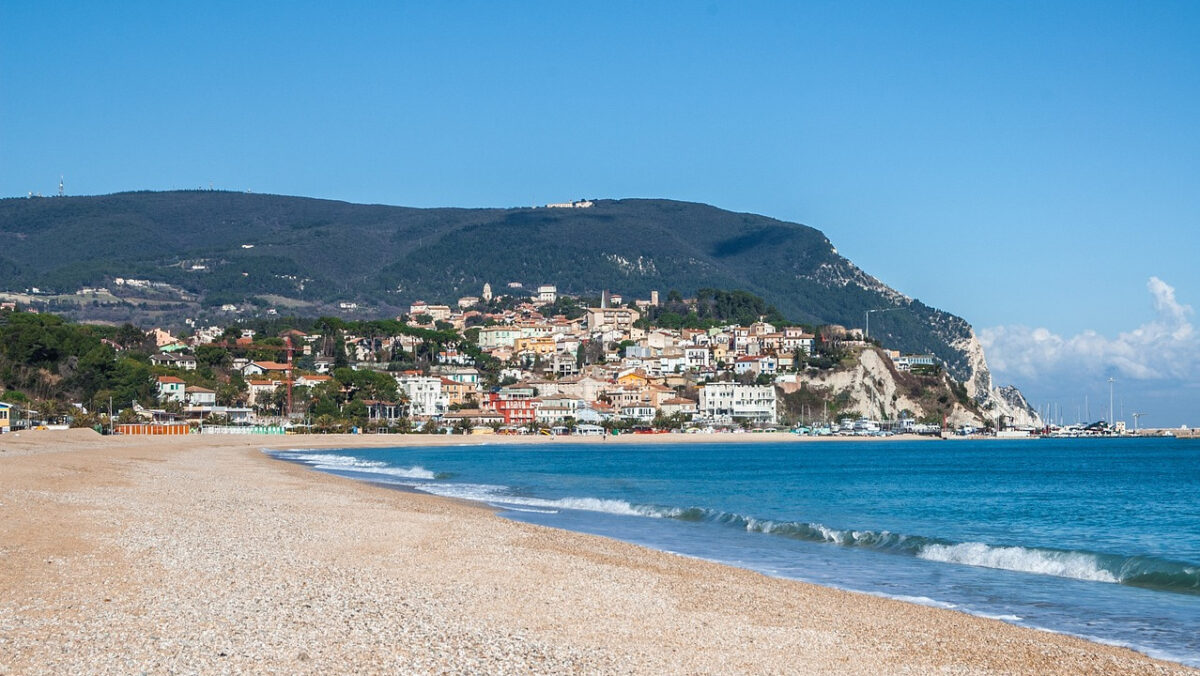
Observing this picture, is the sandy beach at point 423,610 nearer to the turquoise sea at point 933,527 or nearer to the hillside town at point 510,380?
the turquoise sea at point 933,527

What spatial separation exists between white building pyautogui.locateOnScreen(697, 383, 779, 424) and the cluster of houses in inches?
4.7

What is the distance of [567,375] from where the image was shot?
155 m

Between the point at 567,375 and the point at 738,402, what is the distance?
1139 inches

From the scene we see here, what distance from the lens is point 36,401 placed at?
82062mm

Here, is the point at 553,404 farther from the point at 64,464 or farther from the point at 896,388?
the point at 64,464

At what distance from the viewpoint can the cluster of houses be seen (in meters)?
119

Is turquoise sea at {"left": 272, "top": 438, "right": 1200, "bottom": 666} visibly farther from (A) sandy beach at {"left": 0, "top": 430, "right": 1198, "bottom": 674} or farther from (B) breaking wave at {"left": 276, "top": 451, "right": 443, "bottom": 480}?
(A) sandy beach at {"left": 0, "top": 430, "right": 1198, "bottom": 674}

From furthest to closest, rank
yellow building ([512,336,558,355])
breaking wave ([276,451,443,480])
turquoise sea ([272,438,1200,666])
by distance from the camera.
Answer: yellow building ([512,336,558,355]), breaking wave ([276,451,443,480]), turquoise sea ([272,438,1200,666])

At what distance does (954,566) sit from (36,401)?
78.2 meters

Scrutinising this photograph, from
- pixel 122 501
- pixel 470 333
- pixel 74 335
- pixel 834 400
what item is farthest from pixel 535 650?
pixel 470 333

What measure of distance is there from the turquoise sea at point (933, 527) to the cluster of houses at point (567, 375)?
66785 mm

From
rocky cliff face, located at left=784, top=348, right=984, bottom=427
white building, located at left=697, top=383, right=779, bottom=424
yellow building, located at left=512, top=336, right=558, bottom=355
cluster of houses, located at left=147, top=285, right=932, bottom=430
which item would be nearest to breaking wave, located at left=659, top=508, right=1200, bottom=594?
cluster of houses, located at left=147, top=285, right=932, bottom=430

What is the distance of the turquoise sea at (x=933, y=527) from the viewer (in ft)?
50.8

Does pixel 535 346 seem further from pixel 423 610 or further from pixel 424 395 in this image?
pixel 423 610
